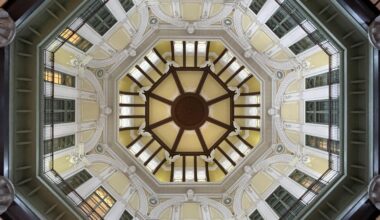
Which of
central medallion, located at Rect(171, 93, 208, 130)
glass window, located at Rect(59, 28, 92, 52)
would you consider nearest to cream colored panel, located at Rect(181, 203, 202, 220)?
central medallion, located at Rect(171, 93, 208, 130)

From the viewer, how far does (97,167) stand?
24750 millimetres

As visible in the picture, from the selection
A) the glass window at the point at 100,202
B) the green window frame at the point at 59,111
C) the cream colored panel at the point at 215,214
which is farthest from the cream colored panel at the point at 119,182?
the cream colored panel at the point at 215,214

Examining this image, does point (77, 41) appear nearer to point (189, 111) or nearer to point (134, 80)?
point (134, 80)

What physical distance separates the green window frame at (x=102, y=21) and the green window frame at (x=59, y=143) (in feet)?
20.3

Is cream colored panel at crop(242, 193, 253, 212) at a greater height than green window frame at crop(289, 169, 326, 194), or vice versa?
green window frame at crop(289, 169, 326, 194)

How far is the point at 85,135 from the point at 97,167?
2156 millimetres

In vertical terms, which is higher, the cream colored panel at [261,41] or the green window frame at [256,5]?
the green window frame at [256,5]

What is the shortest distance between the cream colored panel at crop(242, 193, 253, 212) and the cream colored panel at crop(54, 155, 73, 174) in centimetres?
1106

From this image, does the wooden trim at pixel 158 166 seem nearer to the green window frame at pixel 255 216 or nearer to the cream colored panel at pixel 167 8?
the green window frame at pixel 255 216

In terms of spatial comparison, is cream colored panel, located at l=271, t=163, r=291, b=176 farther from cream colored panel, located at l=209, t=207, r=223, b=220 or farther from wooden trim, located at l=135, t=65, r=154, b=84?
wooden trim, located at l=135, t=65, r=154, b=84

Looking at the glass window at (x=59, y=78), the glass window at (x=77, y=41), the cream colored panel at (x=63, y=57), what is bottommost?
the glass window at (x=59, y=78)

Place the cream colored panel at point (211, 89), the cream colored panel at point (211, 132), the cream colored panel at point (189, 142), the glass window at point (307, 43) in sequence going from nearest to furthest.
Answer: the glass window at point (307, 43)
the cream colored panel at point (211, 89)
the cream colored panel at point (211, 132)
the cream colored panel at point (189, 142)

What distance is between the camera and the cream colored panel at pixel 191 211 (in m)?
26.6

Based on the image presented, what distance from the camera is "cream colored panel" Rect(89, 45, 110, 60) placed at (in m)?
23.5
